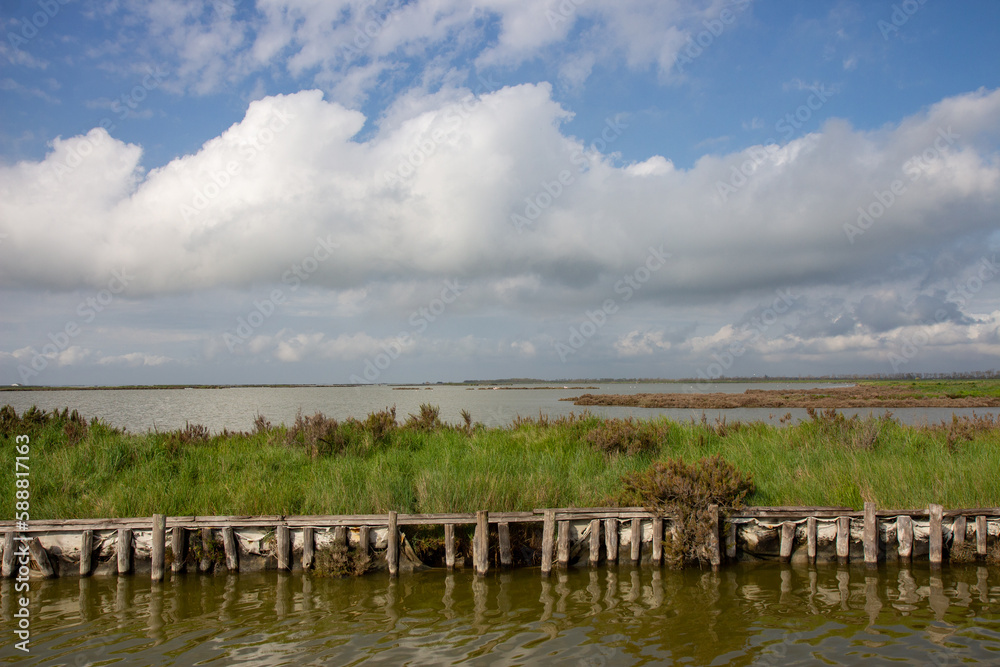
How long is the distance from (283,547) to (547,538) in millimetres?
4486

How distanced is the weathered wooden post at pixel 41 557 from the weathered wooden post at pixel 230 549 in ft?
9.26

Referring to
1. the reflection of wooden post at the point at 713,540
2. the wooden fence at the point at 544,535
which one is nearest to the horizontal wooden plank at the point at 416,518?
the wooden fence at the point at 544,535

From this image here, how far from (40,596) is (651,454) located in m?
12.6

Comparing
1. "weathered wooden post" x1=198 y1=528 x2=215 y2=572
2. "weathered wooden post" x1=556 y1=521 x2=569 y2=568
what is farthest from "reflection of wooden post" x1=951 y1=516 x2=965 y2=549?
"weathered wooden post" x1=198 y1=528 x2=215 y2=572

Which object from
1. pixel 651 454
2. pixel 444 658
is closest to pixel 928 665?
pixel 444 658

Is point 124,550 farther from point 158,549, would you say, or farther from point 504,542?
point 504,542

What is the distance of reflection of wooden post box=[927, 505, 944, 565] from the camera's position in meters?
9.40

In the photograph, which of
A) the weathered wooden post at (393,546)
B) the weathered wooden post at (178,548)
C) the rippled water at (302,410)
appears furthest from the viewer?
the rippled water at (302,410)

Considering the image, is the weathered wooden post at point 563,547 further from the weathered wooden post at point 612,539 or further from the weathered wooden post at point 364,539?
the weathered wooden post at point 364,539

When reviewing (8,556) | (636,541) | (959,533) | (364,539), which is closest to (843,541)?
(959,533)

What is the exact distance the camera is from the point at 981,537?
9562 millimetres

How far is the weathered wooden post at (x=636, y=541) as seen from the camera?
31.4ft

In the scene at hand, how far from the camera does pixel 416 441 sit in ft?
53.7

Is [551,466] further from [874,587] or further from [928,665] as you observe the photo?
[928,665]
